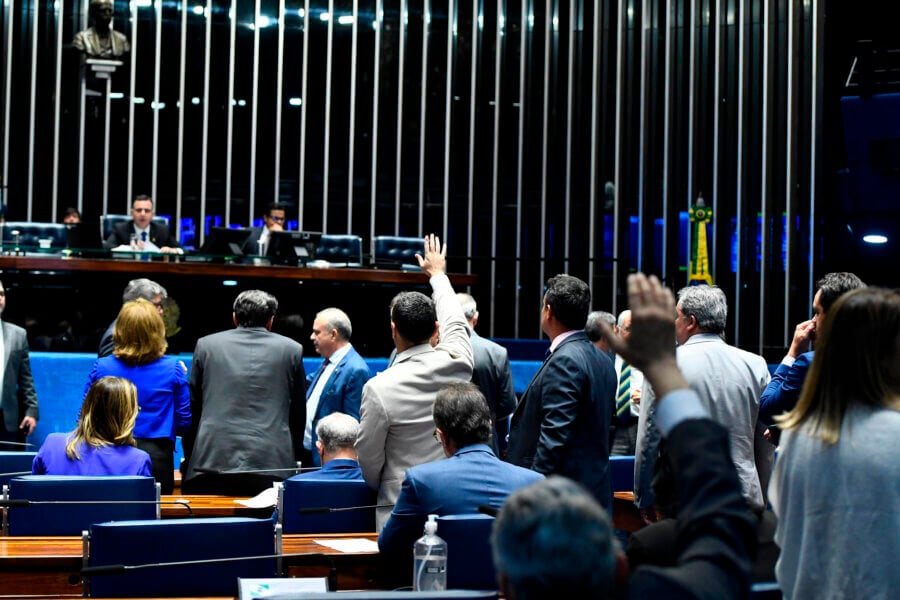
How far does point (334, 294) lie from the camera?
26.2 feet

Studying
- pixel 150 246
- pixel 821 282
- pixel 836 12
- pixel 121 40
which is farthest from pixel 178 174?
pixel 821 282

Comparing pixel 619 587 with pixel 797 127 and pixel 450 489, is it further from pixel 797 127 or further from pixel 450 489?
pixel 797 127

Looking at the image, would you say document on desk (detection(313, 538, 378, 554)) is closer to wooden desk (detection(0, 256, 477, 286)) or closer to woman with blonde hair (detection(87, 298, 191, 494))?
woman with blonde hair (detection(87, 298, 191, 494))

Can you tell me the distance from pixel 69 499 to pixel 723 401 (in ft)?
6.87

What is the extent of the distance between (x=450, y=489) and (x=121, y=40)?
8663 millimetres

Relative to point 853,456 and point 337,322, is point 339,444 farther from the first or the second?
point 853,456

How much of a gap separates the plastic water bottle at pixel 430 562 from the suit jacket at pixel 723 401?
1168 mm

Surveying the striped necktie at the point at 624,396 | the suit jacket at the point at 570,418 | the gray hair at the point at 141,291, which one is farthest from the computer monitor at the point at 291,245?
the suit jacket at the point at 570,418

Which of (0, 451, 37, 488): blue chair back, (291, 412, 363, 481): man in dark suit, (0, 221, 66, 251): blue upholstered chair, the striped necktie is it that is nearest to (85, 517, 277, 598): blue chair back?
(291, 412, 363, 481): man in dark suit

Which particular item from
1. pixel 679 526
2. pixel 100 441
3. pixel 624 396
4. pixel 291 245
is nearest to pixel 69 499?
pixel 100 441

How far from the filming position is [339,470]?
3885 millimetres

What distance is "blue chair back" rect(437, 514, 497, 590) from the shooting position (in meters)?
2.80

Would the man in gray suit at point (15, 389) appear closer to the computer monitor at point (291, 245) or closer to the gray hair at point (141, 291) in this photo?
the gray hair at point (141, 291)

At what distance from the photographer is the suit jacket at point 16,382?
6.00 m
